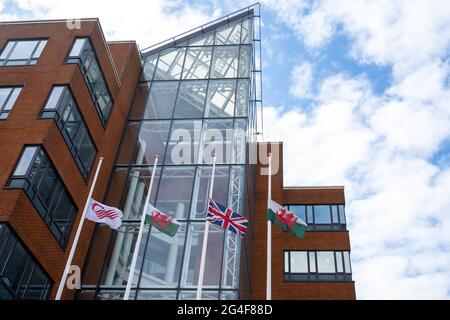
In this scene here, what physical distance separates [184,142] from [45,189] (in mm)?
9543

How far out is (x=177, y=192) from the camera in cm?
2600

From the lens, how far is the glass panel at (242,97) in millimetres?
30047

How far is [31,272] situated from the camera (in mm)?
20078

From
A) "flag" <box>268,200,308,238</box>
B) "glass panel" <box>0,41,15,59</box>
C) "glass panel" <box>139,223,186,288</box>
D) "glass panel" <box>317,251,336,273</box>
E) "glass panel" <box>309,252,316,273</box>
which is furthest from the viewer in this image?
"glass panel" <box>309,252,316,273</box>

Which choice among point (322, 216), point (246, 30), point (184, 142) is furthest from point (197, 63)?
point (322, 216)

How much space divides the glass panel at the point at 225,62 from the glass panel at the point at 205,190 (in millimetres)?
8749

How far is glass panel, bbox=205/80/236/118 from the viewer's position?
30203mm

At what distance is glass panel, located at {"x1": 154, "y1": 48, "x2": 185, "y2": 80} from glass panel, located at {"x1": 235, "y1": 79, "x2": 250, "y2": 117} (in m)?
4.70

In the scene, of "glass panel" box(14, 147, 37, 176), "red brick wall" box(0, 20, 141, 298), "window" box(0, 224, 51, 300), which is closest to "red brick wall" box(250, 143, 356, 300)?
"red brick wall" box(0, 20, 141, 298)

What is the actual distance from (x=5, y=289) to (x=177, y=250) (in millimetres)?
8121

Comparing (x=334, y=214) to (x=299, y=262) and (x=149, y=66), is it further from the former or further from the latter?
(x=149, y=66)

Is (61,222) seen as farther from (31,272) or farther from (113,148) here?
(113,148)

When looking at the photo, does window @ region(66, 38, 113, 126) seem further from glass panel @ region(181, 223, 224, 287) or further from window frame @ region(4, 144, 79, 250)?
glass panel @ region(181, 223, 224, 287)
